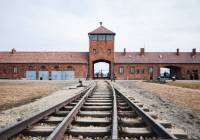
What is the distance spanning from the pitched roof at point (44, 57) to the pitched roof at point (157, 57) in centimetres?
813

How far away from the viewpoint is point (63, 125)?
4.38m

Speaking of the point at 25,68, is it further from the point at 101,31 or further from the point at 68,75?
the point at 101,31

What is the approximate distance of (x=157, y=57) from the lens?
58.1 meters

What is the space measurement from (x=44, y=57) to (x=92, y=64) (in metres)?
10.9

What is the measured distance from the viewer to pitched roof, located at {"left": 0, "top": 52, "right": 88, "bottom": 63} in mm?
55750

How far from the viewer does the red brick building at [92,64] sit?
54.6 meters

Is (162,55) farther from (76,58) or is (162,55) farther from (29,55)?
(29,55)

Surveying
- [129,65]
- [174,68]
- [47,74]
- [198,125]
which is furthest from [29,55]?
[198,125]

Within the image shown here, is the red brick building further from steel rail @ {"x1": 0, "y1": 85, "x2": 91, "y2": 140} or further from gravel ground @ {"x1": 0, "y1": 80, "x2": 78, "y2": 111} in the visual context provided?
steel rail @ {"x1": 0, "y1": 85, "x2": 91, "y2": 140}

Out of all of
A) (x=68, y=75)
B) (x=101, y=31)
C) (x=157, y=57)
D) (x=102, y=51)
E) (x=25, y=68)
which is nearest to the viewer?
(x=68, y=75)

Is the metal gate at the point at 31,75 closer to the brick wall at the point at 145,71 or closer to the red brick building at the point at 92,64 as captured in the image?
the red brick building at the point at 92,64

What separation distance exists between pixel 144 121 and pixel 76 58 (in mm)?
51495

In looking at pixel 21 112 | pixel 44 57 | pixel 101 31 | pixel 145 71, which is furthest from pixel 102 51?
pixel 21 112

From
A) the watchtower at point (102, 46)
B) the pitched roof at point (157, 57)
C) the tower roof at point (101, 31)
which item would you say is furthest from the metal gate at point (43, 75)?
the pitched roof at point (157, 57)
